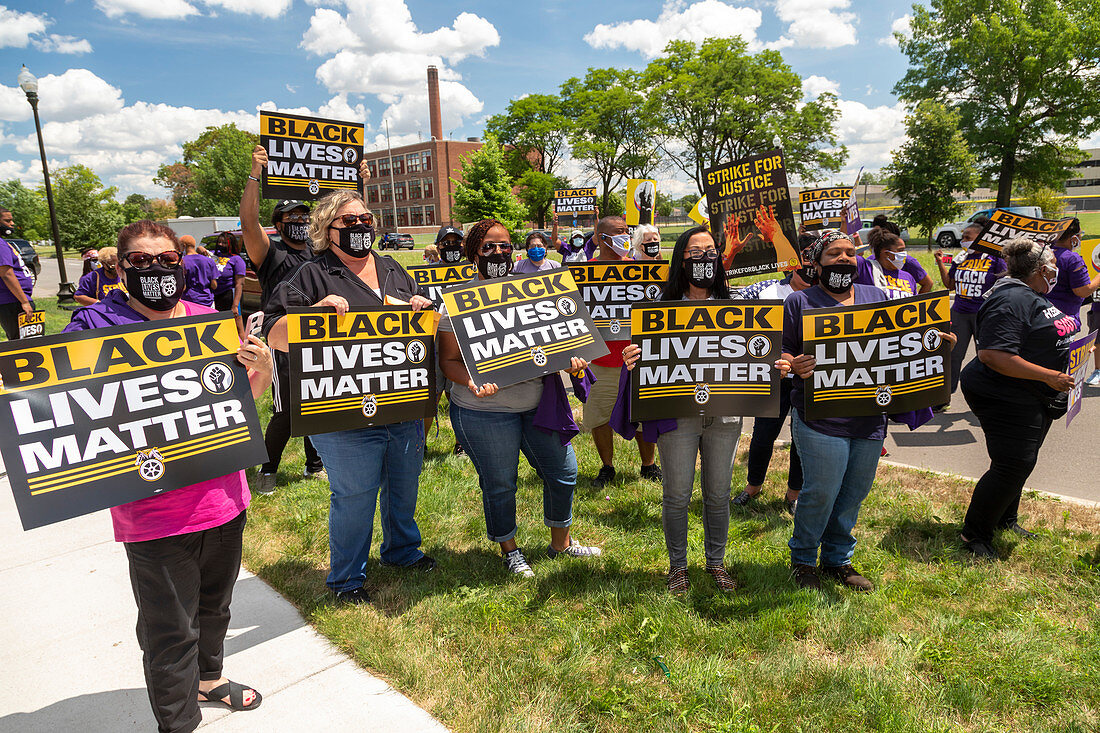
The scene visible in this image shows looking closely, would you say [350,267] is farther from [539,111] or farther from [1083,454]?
[539,111]

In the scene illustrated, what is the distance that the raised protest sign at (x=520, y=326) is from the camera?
3.63 meters

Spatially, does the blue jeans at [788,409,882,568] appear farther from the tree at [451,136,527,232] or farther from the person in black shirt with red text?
the tree at [451,136,527,232]

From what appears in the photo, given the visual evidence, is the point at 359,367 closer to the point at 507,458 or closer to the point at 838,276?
the point at 507,458

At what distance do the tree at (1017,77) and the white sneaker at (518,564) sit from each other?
142ft

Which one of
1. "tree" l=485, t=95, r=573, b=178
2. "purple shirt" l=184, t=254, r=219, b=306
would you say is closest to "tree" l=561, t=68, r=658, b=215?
"tree" l=485, t=95, r=573, b=178

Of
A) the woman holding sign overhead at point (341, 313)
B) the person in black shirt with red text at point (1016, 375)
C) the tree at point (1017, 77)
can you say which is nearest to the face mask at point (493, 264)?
the woman holding sign overhead at point (341, 313)

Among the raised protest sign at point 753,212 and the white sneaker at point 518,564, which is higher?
the raised protest sign at point 753,212

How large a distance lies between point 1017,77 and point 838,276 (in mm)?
43809

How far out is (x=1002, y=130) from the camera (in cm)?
3516

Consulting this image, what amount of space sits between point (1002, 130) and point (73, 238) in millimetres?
58163

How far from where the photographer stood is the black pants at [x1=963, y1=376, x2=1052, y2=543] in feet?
13.5

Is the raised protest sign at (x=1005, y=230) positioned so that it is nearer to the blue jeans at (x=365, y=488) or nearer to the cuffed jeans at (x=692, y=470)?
the cuffed jeans at (x=692, y=470)

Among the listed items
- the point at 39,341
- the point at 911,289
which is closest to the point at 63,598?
the point at 39,341

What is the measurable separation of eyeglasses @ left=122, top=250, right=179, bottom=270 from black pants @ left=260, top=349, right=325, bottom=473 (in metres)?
0.93
